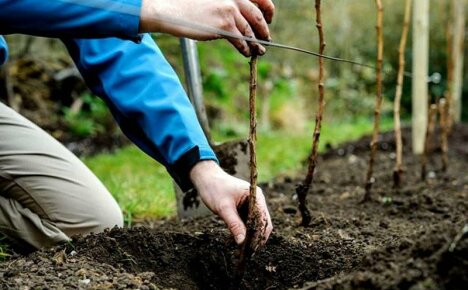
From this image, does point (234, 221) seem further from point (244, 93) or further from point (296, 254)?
point (244, 93)

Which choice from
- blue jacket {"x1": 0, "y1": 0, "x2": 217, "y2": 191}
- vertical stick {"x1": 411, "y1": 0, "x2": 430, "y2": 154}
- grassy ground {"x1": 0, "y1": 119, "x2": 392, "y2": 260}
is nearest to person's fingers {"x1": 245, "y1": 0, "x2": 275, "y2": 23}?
blue jacket {"x1": 0, "y1": 0, "x2": 217, "y2": 191}

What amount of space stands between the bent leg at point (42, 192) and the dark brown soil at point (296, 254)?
0.36 meters

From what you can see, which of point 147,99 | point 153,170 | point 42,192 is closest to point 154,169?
point 153,170

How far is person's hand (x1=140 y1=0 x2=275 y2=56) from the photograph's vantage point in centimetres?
151

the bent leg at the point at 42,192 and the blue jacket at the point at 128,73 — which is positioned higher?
the blue jacket at the point at 128,73

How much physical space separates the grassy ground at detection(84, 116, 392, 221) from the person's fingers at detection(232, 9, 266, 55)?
1763 millimetres

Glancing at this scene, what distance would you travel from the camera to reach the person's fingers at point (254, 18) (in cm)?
158

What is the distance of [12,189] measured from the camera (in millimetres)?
2631

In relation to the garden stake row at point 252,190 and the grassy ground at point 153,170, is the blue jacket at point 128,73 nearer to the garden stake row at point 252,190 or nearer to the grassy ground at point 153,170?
the garden stake row at point 252,190

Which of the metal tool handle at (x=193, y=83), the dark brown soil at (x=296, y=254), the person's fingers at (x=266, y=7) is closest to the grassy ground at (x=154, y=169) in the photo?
the dark brown soil at (x=296, y=254)

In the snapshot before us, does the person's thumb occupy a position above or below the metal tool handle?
below

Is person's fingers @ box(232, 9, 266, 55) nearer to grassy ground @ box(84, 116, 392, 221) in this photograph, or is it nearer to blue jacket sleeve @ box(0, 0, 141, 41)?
blue jacket sleeve @ box(0, 0, 141, 41)

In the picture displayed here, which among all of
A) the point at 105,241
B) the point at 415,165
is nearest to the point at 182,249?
the point at 105,241

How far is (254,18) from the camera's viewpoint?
5.24ft
